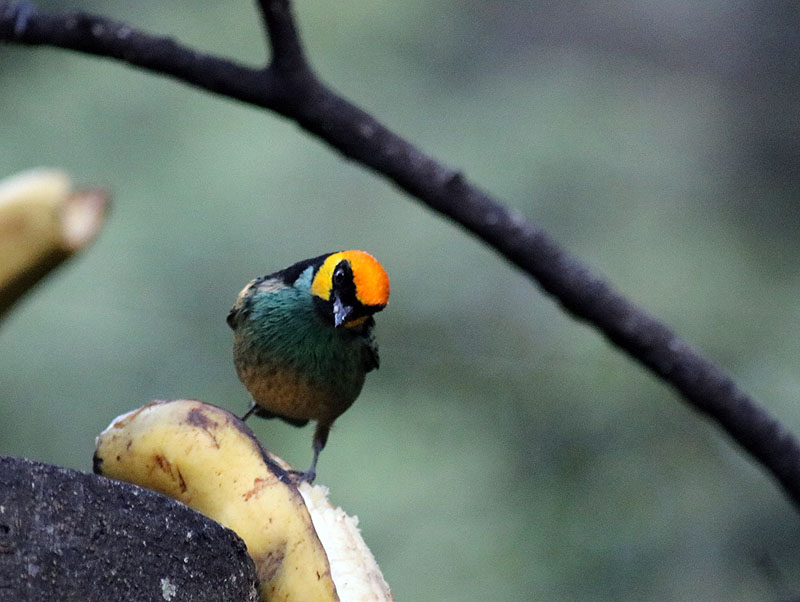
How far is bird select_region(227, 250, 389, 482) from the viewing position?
118 cm

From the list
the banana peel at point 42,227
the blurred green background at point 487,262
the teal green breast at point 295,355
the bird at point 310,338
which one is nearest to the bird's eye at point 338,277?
the bird at point 310,338

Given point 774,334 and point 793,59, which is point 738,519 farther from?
point 793,59

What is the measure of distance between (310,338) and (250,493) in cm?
21

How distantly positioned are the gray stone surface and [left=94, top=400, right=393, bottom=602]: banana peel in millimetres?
96

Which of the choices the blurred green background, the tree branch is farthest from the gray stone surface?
the tree branch

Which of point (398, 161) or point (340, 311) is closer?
point (340, 311)

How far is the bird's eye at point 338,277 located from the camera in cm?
116

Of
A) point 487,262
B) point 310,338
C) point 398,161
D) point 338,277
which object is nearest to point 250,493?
point 310,338

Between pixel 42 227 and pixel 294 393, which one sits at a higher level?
pixel 294 393

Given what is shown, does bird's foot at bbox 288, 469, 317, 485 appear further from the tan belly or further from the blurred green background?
the blurred green background

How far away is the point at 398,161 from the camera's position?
94.8 inches

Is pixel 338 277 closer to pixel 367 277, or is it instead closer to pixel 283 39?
pixel 367 277

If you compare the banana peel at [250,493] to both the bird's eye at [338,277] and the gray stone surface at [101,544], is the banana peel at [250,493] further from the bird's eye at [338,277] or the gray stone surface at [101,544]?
the bird's eye at [338,277]

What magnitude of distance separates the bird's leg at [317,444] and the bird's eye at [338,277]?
22 cm
